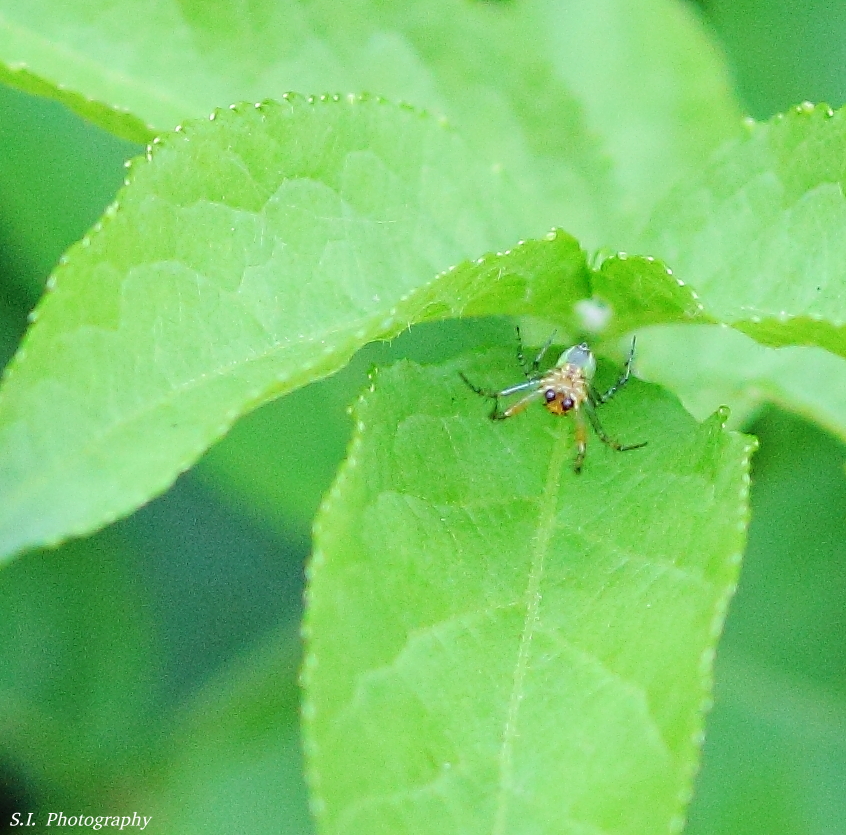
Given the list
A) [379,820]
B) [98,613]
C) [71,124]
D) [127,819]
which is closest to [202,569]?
[98,613]

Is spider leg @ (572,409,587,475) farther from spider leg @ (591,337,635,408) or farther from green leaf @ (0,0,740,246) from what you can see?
green leaf @ (0,0,740,246)

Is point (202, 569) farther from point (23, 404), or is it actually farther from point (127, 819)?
point (23, 404)

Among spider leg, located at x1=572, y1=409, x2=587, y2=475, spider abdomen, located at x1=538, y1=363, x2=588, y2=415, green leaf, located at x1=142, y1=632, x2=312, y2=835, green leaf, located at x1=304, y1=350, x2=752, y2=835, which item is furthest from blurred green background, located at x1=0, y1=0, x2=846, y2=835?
green leaf, located at x1=304, y1=350, x2=752, y2=835

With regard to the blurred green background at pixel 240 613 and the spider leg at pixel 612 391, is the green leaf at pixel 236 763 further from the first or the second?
the spider leg at pixel 612 391

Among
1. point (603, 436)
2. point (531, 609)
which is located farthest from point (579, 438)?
point (531, 609)

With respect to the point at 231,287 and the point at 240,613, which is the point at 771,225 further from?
the point at 240,613
